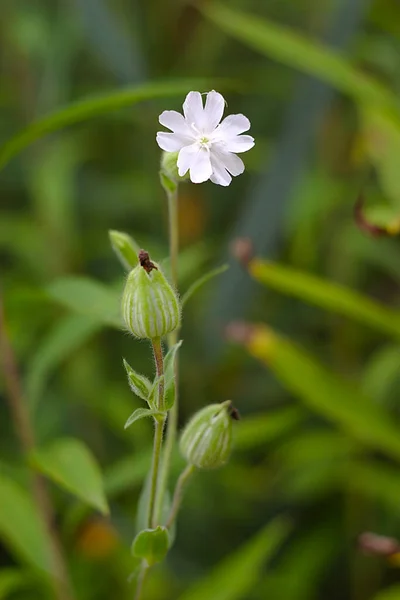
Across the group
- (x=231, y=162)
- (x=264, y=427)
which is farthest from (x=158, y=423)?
(x=264, y=427)

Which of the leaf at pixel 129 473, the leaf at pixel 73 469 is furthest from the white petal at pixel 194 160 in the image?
the leaf at pixel 129 473

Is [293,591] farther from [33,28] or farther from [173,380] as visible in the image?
[33,28]

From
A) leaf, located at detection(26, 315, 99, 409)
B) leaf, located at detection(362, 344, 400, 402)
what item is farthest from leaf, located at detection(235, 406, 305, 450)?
leaf, located at detection(26, 315, 99, 409)

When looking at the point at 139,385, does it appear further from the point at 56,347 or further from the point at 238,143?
the point at 56,347

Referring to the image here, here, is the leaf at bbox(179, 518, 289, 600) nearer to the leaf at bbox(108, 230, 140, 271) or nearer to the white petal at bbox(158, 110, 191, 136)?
the leaf at bbox(108, 230, 140, 271)

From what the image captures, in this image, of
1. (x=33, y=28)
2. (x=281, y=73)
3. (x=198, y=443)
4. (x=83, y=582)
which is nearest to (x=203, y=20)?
(x=281, y=73)

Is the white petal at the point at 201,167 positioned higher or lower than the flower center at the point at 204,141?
lower

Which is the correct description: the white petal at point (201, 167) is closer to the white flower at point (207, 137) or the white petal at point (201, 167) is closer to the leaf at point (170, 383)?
the white flower at point (207, 137)
